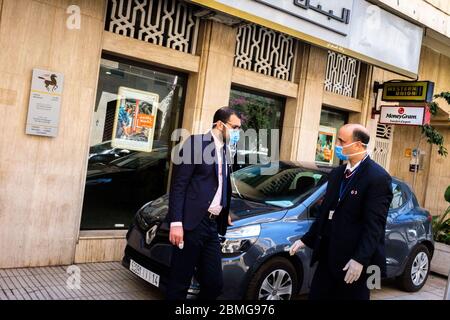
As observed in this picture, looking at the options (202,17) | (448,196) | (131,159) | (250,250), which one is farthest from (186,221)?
(448,196)

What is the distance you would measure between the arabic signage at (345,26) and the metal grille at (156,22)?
1.04 metres

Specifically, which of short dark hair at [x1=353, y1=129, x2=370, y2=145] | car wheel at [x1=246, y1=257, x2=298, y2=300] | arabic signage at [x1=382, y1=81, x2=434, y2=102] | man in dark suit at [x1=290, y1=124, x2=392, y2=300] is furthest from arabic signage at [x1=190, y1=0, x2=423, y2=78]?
car wheel at [x1=246, y1=257, x2=298, y2=300]

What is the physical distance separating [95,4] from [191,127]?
2.15m

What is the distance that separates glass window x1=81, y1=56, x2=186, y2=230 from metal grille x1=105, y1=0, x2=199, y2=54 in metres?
0.42

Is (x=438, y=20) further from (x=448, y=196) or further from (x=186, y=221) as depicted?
(x=186, y=221)

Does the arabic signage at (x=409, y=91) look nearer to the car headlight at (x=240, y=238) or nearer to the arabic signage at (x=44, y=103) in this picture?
the car headlight at (x=240, y=238)

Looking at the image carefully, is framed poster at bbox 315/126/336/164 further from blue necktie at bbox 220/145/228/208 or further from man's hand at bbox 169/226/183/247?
man's hand at bbox 169/226/183/247

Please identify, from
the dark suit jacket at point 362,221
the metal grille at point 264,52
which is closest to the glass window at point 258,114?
the metal grille at point 264,52

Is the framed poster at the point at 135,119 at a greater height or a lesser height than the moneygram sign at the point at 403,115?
lesser

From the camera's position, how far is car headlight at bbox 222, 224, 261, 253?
14.1 ft

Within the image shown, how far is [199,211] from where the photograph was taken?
3.65 metres

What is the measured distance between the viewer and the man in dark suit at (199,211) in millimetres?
3607

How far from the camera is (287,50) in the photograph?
8.23 m

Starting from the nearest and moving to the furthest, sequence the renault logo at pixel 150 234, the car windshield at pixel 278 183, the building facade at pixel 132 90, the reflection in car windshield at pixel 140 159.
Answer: the renault logo at pixel 150 234, the car windshield at pixel 278 183, the building facade at pixel 132 90, the reflection in car windshield at pixel 140 159
